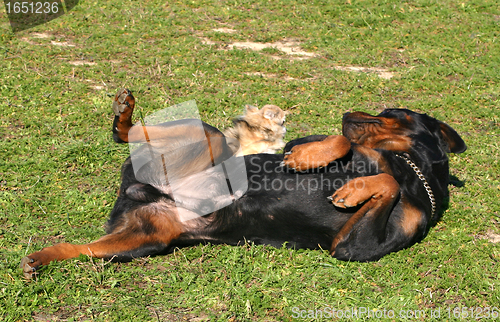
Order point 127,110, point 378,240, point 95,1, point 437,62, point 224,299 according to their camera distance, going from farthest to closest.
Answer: point 95,1, point 437,62, point 127,110, point 378,240, point 224,299

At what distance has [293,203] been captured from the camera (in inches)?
137

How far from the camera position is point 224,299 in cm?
312

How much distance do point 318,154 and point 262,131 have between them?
100 cm

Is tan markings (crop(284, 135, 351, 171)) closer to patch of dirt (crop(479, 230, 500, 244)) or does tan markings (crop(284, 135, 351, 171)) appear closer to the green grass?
the green grass

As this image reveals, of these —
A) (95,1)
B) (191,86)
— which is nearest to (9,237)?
(191,86)

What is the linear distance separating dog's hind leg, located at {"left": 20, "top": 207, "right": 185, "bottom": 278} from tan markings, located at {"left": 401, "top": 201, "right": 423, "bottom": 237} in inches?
73.0

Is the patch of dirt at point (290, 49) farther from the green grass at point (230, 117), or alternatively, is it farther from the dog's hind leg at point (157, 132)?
the dog's hind leg at point (157, 132)

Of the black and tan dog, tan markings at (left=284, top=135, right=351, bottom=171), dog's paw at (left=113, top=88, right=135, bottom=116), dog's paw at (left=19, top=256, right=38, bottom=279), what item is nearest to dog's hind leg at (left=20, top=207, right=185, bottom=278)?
the black and tan dog

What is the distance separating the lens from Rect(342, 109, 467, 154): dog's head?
13.0ft

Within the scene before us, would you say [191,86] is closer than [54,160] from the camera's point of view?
No

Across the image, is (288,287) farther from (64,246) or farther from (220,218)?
(64,246)

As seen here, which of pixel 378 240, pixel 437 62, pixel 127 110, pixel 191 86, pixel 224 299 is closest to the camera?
pixel 224 299

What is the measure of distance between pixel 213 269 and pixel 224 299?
0.36m

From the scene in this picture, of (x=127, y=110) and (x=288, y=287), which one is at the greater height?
(x=127, y=110)
